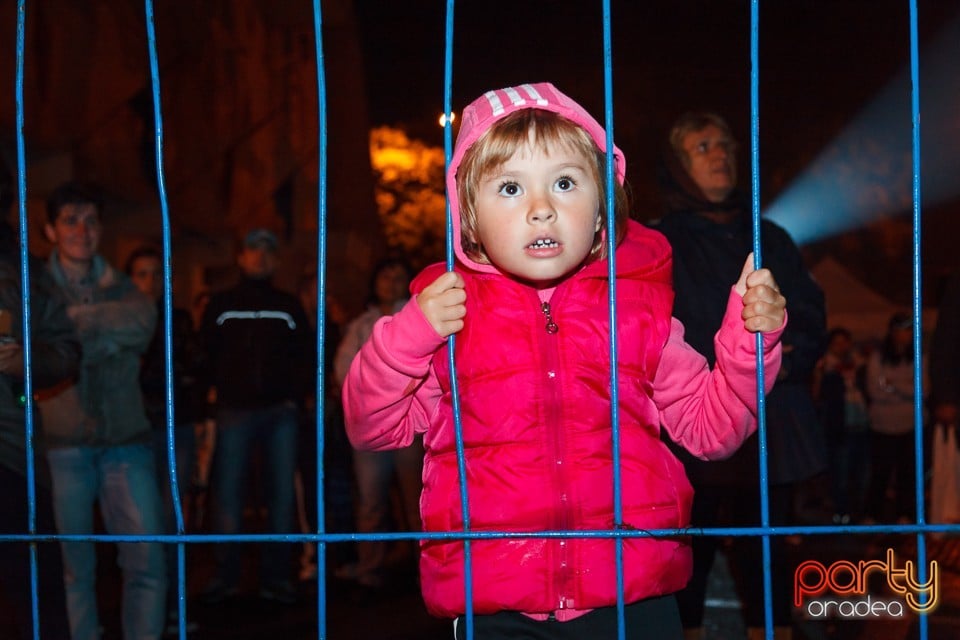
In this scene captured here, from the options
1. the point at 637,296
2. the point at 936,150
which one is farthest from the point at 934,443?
the point at 936,150

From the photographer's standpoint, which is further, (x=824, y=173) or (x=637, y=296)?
(x=824, y=173)

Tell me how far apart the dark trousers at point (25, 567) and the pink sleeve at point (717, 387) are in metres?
1.59

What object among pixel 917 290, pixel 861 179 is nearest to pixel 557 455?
pixel 917 290

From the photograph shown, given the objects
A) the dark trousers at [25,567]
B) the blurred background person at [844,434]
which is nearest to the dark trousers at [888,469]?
the blurred background person at [844,434]

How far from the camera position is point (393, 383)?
2.13m

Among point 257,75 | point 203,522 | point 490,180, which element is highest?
point 257,75

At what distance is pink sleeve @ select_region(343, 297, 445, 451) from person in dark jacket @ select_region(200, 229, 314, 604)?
3780 millimetres

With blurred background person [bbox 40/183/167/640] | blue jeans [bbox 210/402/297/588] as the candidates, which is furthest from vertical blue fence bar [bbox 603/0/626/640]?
blue jeans [bbox 210/402/297/588]

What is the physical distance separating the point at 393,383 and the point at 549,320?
0.29 meters

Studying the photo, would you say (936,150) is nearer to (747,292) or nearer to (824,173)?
(824,173)

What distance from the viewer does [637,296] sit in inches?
86.7

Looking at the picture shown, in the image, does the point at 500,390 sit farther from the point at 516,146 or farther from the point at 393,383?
the point at 516,146

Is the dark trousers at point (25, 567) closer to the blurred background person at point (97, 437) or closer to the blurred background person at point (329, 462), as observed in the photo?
the blurred background person at point (97, 437)

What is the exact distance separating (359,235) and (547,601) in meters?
15.3
